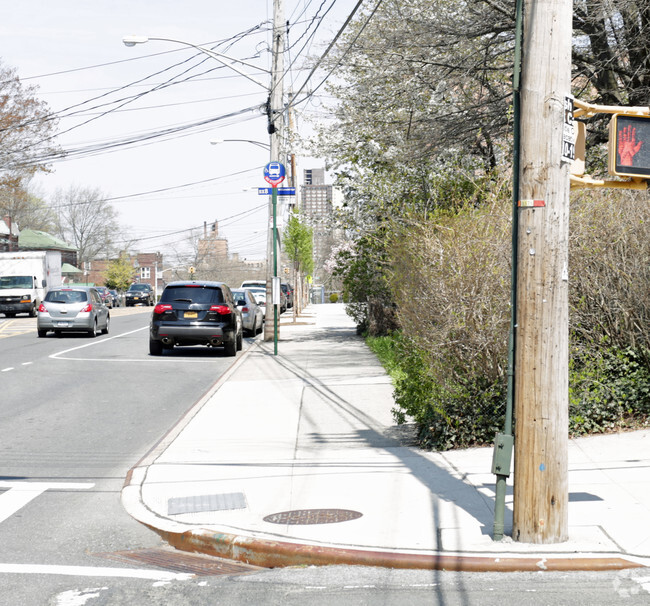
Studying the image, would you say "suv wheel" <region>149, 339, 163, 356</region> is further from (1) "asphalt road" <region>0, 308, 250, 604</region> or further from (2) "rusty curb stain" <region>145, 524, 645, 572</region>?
(2) "rusty curb stain" <region>145, 524, 645, 572</region>

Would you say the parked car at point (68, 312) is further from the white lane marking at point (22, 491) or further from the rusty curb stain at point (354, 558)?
the rusty curb stain at point (354, 558)

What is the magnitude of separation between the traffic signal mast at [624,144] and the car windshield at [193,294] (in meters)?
15.8

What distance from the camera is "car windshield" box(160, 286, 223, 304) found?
69.2ft

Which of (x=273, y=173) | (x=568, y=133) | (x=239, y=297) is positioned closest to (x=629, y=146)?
(x=568, y=133)

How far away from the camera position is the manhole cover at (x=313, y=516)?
6.54 metres

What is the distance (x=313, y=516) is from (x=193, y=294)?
1497cm

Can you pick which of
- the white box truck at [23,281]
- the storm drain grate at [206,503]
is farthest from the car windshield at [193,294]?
the white box truck at [23,281]

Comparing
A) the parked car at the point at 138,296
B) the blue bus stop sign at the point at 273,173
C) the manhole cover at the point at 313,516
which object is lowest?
the parked car at the point at 138,296

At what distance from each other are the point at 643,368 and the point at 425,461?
9.28 ft

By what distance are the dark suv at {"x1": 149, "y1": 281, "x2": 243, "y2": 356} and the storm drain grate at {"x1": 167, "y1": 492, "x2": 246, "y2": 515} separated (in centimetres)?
1347

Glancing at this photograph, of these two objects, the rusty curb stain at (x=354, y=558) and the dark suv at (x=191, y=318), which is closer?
the rusty curb stain at (x=354, y=558)

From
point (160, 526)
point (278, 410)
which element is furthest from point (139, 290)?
point (160, 526)

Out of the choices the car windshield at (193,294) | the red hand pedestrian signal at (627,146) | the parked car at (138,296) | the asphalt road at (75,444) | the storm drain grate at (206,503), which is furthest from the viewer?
the parked car at (138,296)

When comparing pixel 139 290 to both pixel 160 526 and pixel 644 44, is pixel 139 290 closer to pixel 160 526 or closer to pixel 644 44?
pixel 644 44
